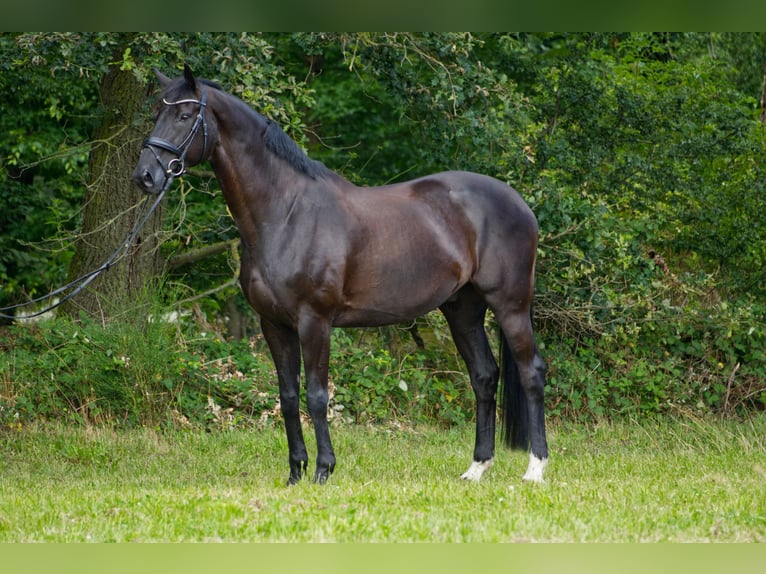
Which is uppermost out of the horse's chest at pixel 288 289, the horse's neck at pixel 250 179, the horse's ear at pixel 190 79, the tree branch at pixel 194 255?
the horse's ear at pixel 190 79

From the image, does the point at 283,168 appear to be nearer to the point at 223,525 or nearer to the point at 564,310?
the point at 223,525

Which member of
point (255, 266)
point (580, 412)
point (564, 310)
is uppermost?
point (255, 266)

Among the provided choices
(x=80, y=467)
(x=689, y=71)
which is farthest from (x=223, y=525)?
(x=689, y=71)

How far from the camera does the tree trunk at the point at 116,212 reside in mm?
9633

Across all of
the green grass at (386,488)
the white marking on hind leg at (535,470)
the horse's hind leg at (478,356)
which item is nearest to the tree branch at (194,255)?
the green grass at (386,488)

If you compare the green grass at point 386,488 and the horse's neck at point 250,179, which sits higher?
the horse's neck at point 250,179

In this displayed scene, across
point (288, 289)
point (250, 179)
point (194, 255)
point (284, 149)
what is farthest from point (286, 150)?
point (194, 255)

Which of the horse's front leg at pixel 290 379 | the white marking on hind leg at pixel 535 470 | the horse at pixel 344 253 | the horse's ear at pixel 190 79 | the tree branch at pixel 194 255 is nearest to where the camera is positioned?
the horse's ear at pixel 190 79

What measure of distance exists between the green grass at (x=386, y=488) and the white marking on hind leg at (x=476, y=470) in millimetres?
79

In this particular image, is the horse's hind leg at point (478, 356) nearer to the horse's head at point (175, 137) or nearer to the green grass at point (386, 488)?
the green grass at point (386, 488)

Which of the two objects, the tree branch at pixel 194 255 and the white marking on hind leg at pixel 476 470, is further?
the tree branch at pixel 194 255

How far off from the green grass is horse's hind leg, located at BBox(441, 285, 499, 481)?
278mm

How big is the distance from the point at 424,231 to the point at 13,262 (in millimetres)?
8337

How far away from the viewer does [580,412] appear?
9.65 metres
